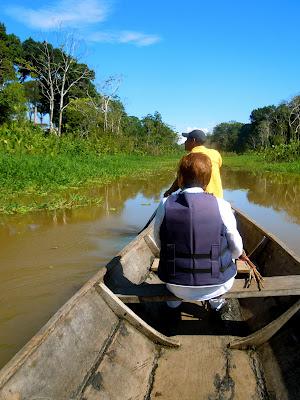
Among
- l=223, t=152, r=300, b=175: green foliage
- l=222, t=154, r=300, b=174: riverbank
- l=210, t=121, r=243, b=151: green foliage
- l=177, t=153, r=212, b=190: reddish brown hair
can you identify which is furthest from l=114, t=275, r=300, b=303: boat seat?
l=210, t=121, r=243, b=151: green foliage

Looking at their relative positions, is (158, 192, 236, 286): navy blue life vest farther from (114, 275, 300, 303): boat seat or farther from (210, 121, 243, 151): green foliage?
(210, 121, 243, 151): green foliage

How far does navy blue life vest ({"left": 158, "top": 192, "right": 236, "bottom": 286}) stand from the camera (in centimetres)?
264

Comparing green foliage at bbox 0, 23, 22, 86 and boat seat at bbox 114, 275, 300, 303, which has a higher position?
green foliage at bbox 0, 23, 22, 86

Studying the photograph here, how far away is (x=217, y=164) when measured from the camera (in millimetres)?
4293

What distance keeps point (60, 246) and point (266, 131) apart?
54836mm

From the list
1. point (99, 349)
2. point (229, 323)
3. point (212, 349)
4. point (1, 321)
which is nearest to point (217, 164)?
point (229, 323)

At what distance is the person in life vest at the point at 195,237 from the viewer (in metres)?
2.65

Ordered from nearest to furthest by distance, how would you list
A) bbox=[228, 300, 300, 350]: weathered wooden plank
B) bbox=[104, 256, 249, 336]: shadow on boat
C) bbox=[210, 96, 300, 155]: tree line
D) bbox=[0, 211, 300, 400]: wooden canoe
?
1. bbox=[0, 211, 300, 400]: wooden canoe
2. bbox=[228, 300, 300, 350]: weathered wooden plank
3. bbox=[104, 256, 249, 336]: shadow on boat
4. bbox=[210, 96, 300, 155]: tree line

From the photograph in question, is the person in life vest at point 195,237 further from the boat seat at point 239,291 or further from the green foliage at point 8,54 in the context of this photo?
the green foliage at point 8,54

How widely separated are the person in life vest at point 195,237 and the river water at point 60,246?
1600mm

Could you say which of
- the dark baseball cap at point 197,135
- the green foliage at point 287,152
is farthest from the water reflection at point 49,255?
the green foliage at point 287,152

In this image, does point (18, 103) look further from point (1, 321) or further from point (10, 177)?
point (1, 321)

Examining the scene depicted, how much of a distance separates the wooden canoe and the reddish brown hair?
85cm

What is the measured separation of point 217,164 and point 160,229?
1.68 metres
